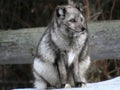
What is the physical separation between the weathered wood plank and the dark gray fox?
15.3 inches

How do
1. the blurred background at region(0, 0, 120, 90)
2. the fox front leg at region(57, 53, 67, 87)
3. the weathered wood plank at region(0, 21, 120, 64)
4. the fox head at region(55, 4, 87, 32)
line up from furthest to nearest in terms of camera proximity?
the blurred background at region(0, 0, 120, 90) < the weathered wood plank at region(0, 21, 120, 64) < the fox front leg at region(57, 53, 67, 87) < the fox head at region(55, 4, 87, 32)

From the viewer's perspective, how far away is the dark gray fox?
4.12 m

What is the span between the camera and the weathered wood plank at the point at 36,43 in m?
4.79

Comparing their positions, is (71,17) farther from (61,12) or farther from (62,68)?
(62,68)

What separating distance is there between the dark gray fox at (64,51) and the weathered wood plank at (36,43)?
388mm

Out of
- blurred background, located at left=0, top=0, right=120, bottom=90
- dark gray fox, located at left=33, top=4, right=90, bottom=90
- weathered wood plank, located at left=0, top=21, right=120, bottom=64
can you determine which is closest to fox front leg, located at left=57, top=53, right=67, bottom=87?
dark gray fox, located at left=33, top=4, right=90, bottom=90

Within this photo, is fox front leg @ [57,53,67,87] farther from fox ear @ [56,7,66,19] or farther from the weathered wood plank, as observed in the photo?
the weathered wood plank

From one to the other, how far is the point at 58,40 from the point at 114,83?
21.3 inches

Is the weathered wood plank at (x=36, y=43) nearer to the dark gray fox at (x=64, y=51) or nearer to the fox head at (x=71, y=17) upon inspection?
the dark gray fox at (x=64, y=51)

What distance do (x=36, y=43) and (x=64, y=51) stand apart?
0.69m

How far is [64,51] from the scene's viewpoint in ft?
13.8

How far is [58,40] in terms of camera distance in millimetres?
4215


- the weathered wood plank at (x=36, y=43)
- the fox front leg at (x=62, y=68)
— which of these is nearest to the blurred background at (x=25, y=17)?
the weathered wood plank at (x=36, y=43)

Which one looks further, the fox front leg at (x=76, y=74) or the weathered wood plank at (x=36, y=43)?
the weathered wood plank at (x=36, y=43)
